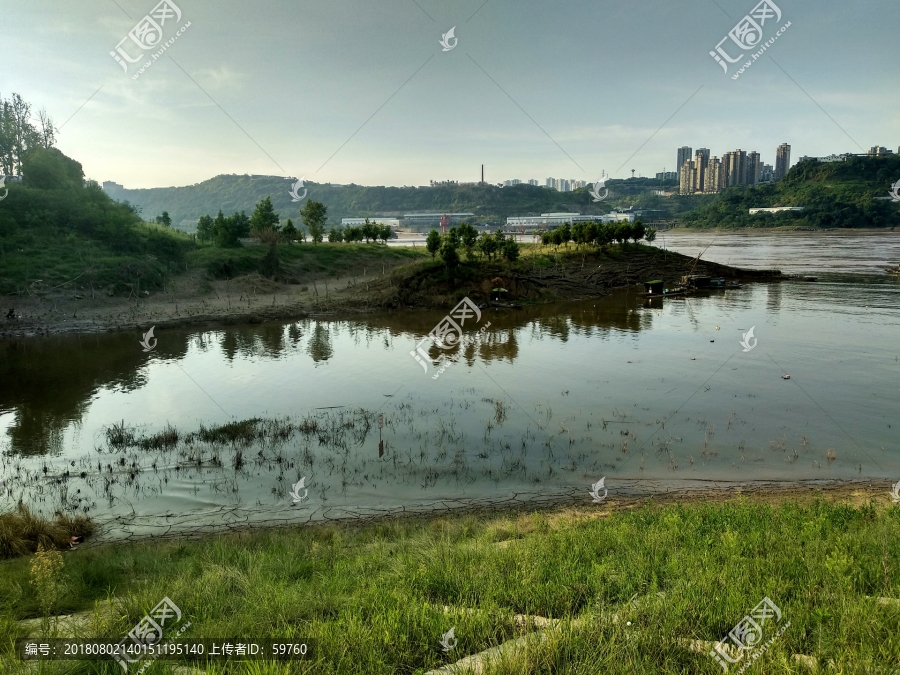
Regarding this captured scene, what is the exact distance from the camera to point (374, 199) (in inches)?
6102

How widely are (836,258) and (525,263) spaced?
177 feet

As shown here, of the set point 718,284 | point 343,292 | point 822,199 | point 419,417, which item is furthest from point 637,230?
point 822,199

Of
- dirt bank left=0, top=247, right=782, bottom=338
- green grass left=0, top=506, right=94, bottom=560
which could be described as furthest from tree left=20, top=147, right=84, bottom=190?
green grass left=0, top=506, right=94, bottom=560

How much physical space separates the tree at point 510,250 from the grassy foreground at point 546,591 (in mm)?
41185

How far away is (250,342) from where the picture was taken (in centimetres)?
3011

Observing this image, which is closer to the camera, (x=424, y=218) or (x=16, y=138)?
(x=16, y=138)

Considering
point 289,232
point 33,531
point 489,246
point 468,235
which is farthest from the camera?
point 289,232

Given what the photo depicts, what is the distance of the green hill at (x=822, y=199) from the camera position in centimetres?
12000

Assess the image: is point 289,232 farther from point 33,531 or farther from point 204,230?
point 33,531

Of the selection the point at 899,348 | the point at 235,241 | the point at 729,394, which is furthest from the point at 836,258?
the point at 235,241

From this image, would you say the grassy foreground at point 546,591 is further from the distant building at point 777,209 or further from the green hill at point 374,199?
the distant building at point 777,209

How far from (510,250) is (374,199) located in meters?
114

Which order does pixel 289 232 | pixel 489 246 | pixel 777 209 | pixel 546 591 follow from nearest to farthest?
pixel 546 591, pixel 489 246, pixel 289 232, pixel 777 209

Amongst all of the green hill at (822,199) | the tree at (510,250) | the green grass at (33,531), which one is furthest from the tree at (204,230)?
the green hill at (822,199)
